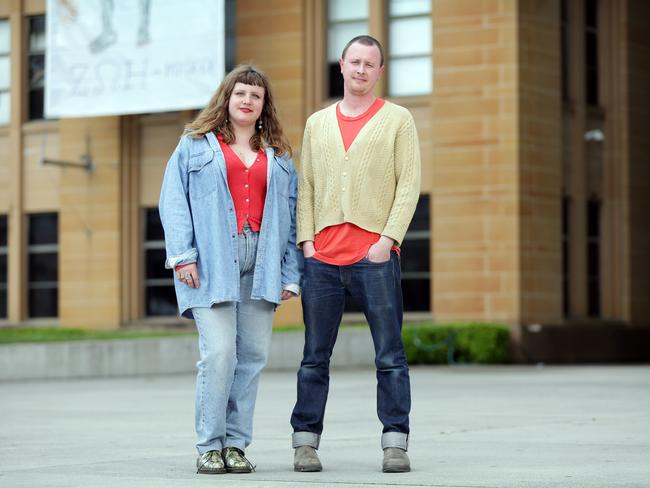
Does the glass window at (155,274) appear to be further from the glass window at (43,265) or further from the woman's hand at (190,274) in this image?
the woman's hand at (190,274)

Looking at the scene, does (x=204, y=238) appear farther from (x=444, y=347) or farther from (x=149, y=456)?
(x=444, y=347)

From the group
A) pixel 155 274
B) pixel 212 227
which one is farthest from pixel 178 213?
pixel 155 274

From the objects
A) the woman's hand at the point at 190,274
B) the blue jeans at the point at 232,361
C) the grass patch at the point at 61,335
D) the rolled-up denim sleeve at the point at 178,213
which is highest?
the rolled-up denim sleeve at the point at 178,213

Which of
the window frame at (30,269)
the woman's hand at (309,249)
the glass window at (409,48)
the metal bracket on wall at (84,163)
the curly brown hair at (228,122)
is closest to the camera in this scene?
the woman's hand at (309,249)

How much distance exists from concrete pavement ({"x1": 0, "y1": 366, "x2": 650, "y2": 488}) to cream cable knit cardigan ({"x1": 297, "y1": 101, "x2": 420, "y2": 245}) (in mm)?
1268

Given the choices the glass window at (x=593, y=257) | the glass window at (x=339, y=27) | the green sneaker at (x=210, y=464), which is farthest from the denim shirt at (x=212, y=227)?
the glass window at (x=593, y=257)

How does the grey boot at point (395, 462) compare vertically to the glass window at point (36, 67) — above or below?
below

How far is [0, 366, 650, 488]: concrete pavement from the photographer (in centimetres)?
728

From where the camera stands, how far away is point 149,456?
8.70m

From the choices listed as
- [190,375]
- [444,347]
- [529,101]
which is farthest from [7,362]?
[529,101]

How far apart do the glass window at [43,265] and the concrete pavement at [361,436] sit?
40.3 ft

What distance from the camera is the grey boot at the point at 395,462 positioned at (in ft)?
24.6

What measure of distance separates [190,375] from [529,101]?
813cm

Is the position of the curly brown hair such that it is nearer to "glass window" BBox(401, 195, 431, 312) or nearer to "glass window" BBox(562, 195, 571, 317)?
"glass window" BBox(401, 195, 431, 312)
